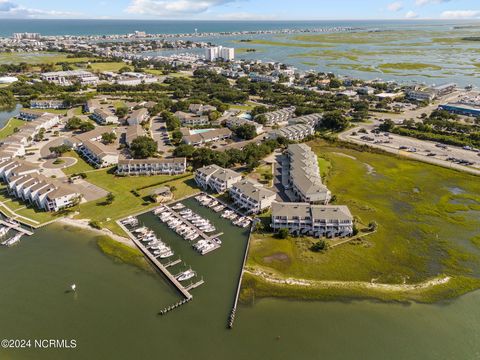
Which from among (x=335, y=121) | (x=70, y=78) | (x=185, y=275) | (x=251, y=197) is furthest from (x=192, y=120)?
(x=70, y=78)

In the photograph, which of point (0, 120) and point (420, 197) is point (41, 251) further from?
point (0, 120)

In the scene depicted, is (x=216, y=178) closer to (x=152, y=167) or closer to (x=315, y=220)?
(x=152, y=167)

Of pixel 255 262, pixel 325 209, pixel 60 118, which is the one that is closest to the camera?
pixel 255 262

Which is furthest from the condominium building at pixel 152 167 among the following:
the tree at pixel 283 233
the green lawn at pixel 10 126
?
the green lawn at pixel 10 126

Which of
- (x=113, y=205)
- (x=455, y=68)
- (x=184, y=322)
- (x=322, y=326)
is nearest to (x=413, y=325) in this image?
(x=322, y=326)

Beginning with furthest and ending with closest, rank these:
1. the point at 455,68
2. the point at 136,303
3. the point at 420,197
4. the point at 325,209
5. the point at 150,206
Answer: the point at 455,68 → the point at 420,197 → the point at 150,206 → the point at 325,209 → the point at 136,303
